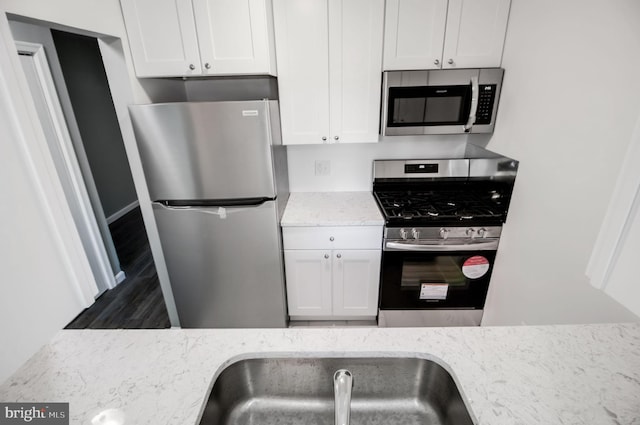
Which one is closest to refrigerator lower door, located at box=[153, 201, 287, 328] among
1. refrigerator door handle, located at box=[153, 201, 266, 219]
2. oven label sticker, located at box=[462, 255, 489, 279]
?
refrigerator door handle, located at box=[153, 201, 266, 219]

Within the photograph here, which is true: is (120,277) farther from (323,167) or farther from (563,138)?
(563,138)

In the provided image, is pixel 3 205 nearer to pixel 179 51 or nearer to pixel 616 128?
pixel 179 51

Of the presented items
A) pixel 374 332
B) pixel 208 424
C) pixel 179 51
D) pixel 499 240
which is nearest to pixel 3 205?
pixel 208 424

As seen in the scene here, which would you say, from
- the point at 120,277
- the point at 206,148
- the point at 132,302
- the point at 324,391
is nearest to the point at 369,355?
the point at 324,391

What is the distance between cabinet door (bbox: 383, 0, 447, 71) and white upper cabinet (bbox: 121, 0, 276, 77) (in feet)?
2.33

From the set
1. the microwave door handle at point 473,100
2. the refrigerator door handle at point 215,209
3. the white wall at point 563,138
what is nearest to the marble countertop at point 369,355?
the white wall at point 563,138

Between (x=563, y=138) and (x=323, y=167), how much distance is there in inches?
59.1

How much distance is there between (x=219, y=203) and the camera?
6.05 feet

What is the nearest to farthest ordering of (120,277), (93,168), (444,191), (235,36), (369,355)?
(369,355)
(235,36)
(444,191)
(120,277)
(93,168)

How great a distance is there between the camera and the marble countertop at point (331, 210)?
76.7 inches

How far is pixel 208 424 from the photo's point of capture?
2.41 feet

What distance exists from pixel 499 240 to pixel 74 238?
6.97ft

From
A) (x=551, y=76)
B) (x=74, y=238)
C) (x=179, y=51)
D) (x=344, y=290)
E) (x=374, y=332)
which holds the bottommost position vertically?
(x=344, y=290)

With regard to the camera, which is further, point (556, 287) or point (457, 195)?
point (457, 195)
